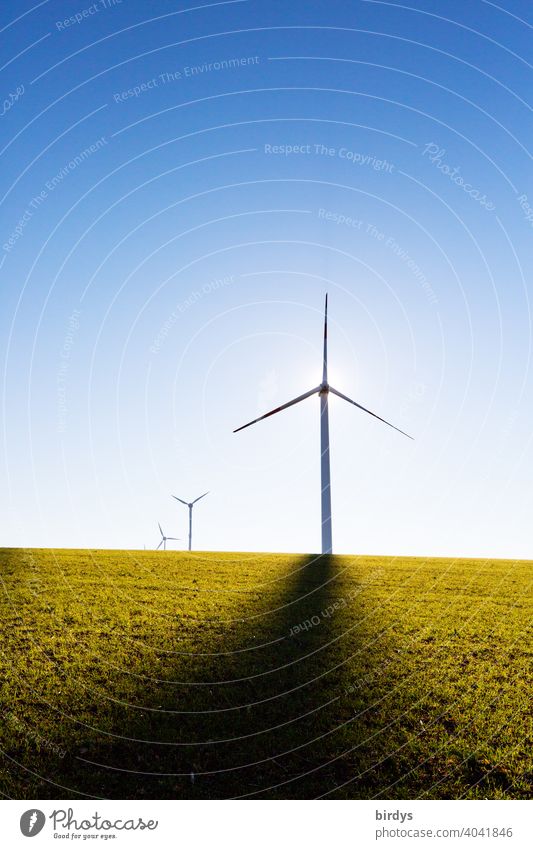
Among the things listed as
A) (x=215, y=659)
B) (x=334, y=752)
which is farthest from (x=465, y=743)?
(x=215, y=659)

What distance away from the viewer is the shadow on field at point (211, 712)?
1008 centimetres

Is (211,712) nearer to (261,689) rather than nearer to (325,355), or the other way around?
(261,689)

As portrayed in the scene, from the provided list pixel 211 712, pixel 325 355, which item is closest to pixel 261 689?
pixel 211 712

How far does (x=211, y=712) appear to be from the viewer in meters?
12.7

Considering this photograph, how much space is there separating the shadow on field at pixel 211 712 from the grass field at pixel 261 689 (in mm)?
41

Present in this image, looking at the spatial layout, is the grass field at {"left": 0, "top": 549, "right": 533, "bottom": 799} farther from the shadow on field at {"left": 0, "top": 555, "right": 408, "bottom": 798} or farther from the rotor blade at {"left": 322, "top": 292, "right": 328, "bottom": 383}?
the rotor blade at {"left": 322, "top": 292, "right": 328, "bottom": 383}

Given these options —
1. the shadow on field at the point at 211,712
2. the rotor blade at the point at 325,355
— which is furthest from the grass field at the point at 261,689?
the rotor blade at the point at 325,355

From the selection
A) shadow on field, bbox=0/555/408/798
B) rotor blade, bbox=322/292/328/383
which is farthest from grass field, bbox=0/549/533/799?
rotor blade, bbox=322/292/328/383

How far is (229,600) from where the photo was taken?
21.9 metres

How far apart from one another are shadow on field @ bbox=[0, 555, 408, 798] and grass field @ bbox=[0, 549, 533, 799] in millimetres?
41

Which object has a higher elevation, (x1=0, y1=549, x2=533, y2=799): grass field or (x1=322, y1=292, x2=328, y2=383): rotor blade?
(x1=322, y1=292, x2=328, y2=383): rotor blade

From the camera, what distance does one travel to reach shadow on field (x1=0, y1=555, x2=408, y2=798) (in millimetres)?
10078

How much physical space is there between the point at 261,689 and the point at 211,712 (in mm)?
1676

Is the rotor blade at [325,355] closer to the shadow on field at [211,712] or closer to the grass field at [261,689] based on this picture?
the grass field at [261,689]
